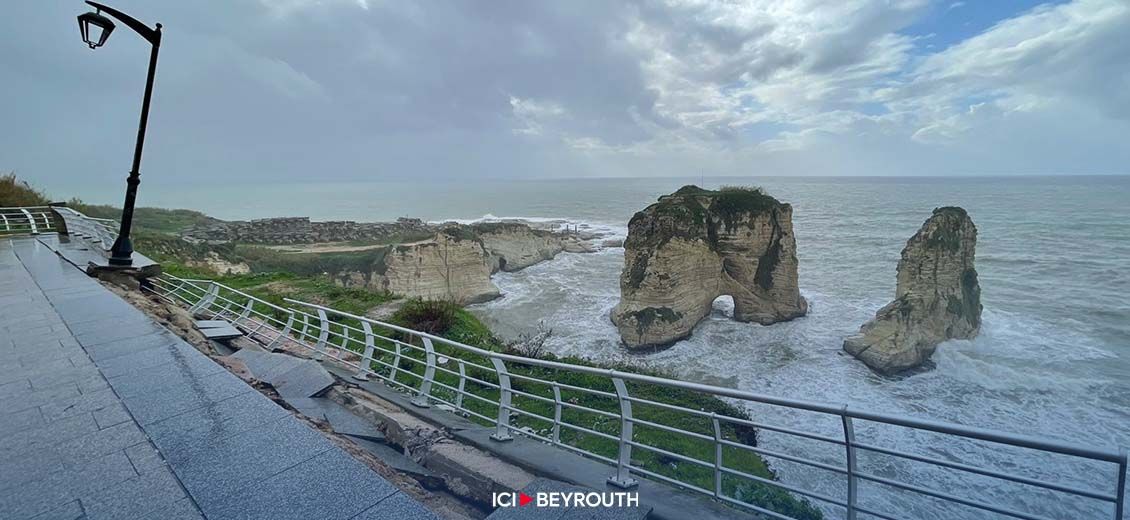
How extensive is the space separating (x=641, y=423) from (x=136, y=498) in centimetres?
259

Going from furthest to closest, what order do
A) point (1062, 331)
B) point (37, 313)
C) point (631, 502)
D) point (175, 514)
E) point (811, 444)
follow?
point (1062, 331) < point (811, 444) < point (37, 313) < point (631, 502) < point (175, 514)

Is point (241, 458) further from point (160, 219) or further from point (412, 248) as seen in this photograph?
point (160, 219)

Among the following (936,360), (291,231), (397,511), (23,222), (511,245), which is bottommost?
(936,360)

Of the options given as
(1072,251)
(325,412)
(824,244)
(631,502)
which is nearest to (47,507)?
(325,412)

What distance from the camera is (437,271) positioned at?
32062 mm

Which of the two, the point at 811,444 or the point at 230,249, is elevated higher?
the point at 230,249

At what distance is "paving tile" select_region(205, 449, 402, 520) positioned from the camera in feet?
7.26

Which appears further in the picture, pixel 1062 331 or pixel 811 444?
pixel 1062 331

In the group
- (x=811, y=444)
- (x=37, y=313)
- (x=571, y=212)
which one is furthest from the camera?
(x=571, y=212)

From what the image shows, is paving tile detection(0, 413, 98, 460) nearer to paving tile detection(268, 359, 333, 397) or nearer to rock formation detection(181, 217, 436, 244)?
paving tile detection(268, 359, 333, 397)

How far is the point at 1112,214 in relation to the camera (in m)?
62.0

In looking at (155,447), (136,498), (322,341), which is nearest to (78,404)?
(155,447)

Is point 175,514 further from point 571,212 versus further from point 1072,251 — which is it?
point 571,212

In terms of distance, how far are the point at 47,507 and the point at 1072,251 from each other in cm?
5771
